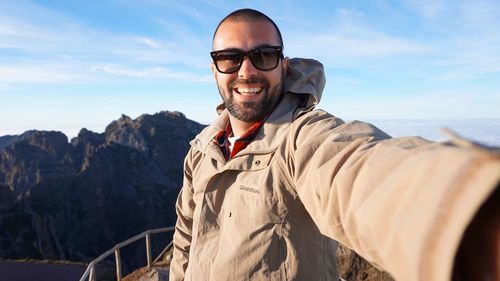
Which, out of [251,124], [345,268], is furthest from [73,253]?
[251,124]

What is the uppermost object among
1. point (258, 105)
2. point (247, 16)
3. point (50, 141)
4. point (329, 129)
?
point (247, 16)

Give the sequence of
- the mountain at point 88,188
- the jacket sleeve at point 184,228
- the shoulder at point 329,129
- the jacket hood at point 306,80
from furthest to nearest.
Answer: the mountain at point 88,188, the jacket sleeve at point 184,228, the jacket hood at point 306,80, the shoulder at point 329,129

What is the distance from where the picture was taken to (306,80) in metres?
2.49

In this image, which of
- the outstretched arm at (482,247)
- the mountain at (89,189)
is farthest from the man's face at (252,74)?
the mountain at (89,189)

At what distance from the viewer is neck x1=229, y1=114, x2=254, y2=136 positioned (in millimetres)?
2558

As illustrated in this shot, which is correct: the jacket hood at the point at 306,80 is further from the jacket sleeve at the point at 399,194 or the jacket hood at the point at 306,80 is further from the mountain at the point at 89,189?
the mountain at the point at 89,189

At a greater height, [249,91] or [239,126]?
[249,91]

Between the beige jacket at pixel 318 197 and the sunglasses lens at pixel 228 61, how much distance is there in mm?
345

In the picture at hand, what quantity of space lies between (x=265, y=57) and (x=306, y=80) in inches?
11.7

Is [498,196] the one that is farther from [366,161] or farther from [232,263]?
[232,263]

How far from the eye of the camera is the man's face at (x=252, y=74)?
2.44 metres

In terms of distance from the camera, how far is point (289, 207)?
194 cm

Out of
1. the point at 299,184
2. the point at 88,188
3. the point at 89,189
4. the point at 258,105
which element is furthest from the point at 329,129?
the point at 88,188

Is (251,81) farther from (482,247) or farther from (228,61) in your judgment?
(482,247)
